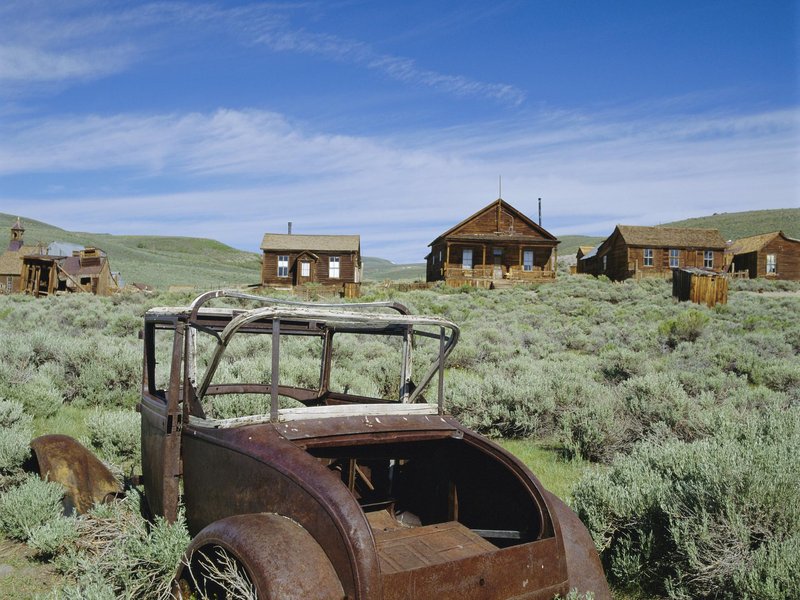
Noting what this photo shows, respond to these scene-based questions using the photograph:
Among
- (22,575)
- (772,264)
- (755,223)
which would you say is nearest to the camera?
(22,575)

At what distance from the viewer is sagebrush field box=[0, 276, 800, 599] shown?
3.58 metres

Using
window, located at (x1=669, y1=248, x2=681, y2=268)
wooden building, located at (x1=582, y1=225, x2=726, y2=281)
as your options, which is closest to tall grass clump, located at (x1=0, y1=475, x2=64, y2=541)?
wooden building, located at (x1=582, y1=225, x2=726, y2=281)

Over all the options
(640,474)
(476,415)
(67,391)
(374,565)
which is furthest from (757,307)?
(374,565)

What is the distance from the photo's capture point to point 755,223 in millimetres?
103125

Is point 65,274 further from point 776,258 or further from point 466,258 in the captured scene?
point 776,258

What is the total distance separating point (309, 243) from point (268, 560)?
40.8 m

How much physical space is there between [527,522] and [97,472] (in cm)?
379

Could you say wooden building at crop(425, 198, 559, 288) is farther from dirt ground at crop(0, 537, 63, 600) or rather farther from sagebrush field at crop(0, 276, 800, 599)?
dirt ground at crop(0, 537, 63, 600)

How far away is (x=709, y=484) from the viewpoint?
386 centimetres

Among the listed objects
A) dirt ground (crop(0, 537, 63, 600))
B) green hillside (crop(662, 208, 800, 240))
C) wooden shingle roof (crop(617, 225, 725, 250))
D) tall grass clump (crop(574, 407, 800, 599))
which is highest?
green hillside (crop(662, 208, 800, 240))

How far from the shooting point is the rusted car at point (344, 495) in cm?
250

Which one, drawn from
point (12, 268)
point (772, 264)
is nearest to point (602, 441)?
point (772, 264)

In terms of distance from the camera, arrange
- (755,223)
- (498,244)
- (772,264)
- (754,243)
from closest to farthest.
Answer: (498,244)
(772,264)
(754,243)
(755,223)

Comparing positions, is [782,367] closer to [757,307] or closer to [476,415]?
[476,415]
